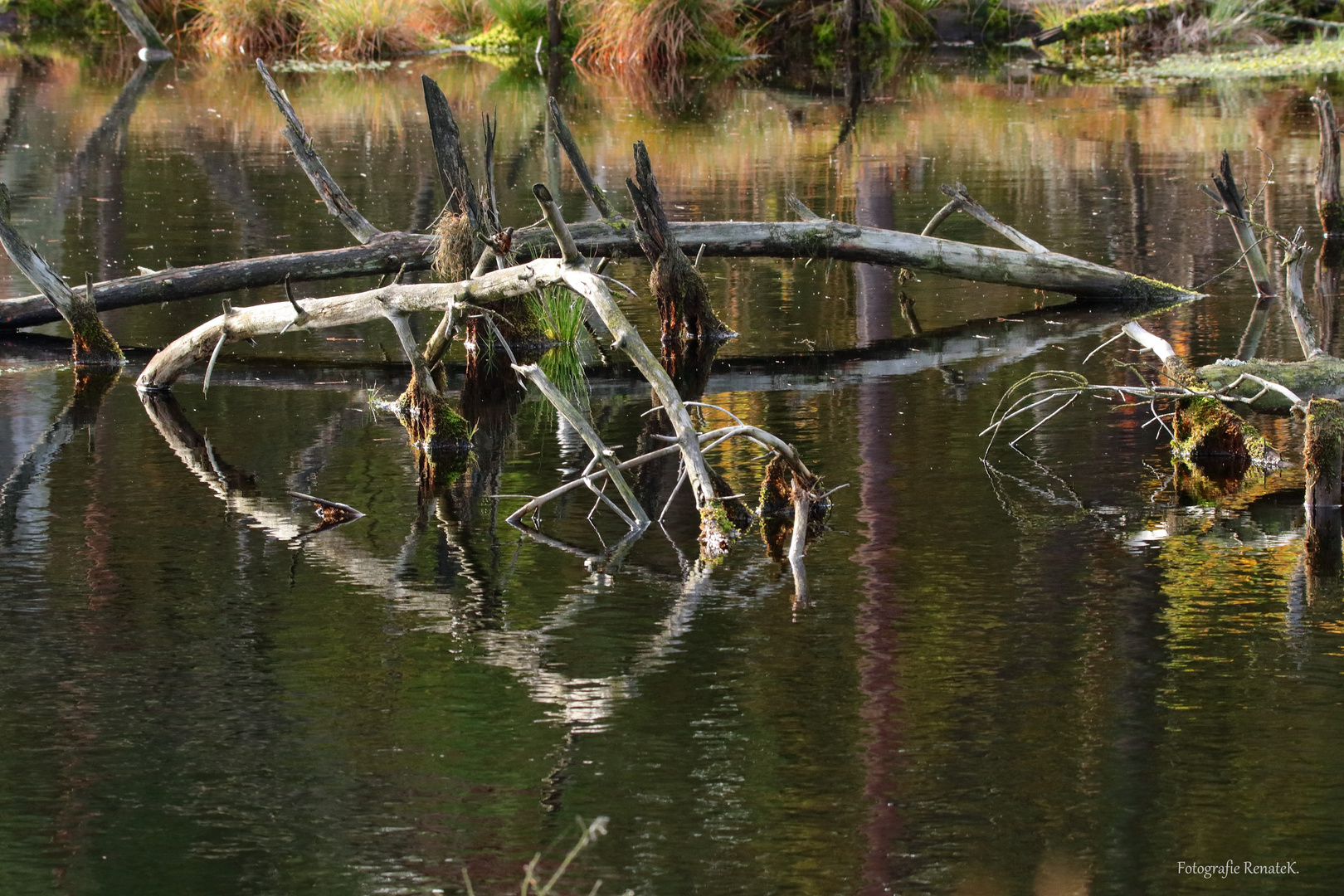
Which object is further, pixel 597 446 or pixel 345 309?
pixel 345 309

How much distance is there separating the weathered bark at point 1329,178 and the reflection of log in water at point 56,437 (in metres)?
8.93

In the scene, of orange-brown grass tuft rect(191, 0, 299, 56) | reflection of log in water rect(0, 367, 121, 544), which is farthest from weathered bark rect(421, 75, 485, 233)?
orange-brown grass tuft rect(191, 0, 299, 56)

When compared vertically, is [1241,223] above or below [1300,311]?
above

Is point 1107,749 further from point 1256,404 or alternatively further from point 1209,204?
point 1209,204

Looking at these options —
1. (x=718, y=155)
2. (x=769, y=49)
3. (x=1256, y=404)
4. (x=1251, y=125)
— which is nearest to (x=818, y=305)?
(x=1256, y=404)

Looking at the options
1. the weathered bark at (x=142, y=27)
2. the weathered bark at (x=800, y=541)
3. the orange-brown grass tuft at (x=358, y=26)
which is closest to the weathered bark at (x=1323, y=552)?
the weathered bark at (x=800, y=541)

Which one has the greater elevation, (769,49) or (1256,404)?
(769,49)

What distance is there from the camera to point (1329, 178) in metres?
14.8

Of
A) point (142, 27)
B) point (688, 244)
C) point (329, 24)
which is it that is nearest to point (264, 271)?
point (688, 244)

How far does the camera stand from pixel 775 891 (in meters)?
4.78

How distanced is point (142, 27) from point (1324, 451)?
3234 centimetres

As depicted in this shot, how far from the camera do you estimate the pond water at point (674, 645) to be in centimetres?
507

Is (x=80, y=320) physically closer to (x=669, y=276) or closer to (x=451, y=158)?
(x=451, y=158)

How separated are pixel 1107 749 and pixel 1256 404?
12.9ft
